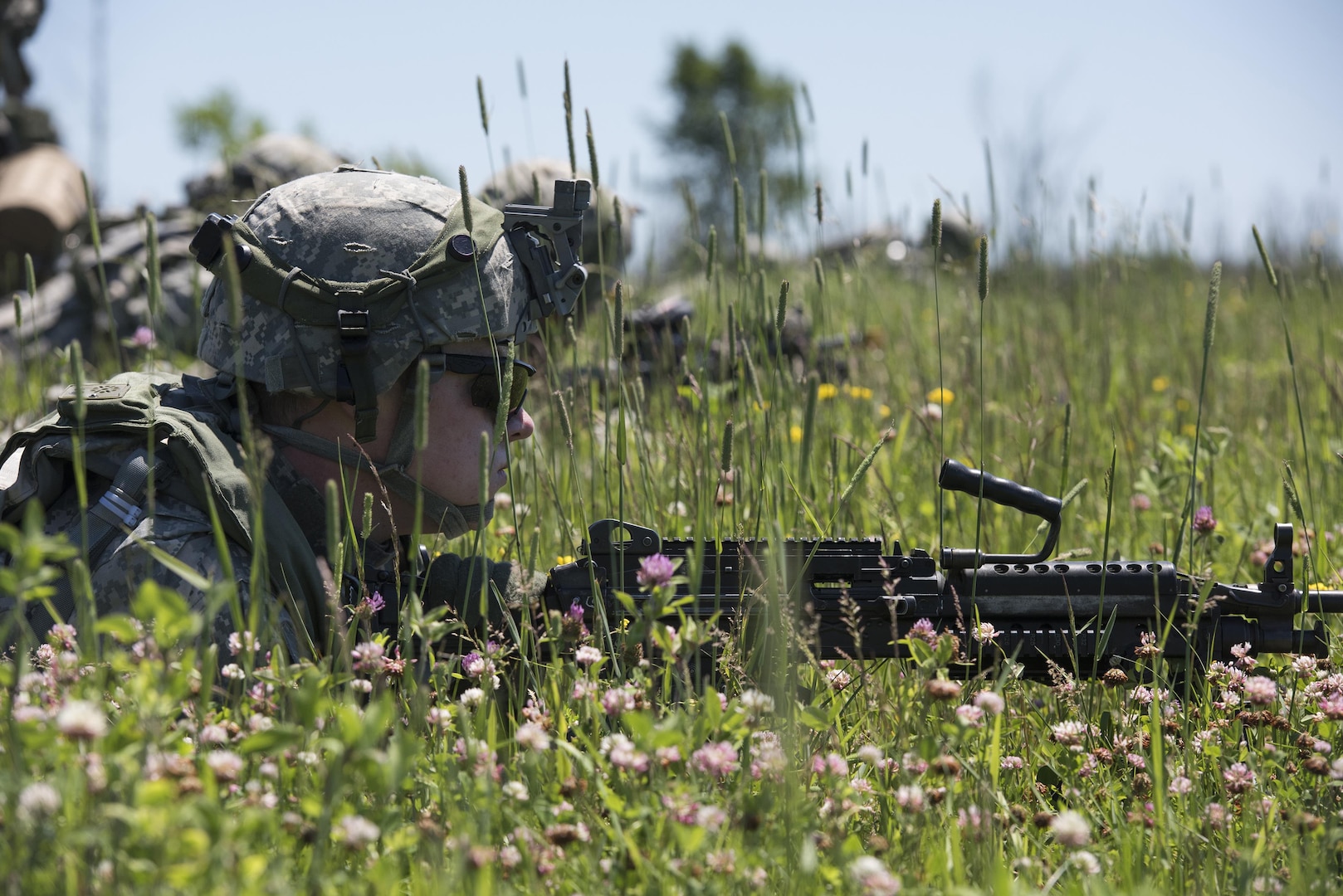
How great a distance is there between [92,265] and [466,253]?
6.94 m

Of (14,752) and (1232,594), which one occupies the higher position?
(14,752)

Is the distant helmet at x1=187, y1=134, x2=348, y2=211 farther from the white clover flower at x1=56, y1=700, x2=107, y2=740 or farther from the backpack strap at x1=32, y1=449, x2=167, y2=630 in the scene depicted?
the white clover flower at x1=56, y1=700, x2=107, y2=740

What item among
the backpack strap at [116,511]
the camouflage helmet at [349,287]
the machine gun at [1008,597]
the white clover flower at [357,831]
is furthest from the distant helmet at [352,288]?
the white clover flower at [357,831]

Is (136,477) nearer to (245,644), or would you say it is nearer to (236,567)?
(236,567)

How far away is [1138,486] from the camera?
11.8ft

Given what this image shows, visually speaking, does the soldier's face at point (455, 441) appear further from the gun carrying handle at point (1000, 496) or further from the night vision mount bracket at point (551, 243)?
the gun carrying handle at point (1000, 496)

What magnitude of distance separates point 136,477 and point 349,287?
2.04ft

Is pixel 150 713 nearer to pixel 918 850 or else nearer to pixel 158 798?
pixel 158 798

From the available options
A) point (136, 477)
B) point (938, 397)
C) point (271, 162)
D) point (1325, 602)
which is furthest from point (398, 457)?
point (271, 162)

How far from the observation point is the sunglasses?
2.53 m

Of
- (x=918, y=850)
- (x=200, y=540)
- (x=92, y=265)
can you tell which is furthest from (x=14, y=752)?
(x=92, y=265)

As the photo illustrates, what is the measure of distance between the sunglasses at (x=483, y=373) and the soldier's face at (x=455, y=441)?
0.06 feet

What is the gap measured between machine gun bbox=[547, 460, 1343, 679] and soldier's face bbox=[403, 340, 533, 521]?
355mm

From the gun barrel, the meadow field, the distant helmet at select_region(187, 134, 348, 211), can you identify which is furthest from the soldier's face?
the distant helmet at select_region(187, 134, 348, 211)
